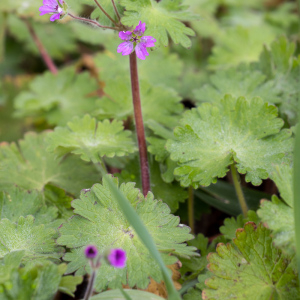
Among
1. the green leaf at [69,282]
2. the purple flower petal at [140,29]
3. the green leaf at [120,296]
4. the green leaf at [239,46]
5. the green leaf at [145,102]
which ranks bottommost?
the green leaf at [120,296]

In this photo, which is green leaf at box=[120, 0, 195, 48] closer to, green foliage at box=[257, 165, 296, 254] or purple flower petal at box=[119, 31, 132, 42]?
purple flower petal at box=[119, 31, 132, 42]

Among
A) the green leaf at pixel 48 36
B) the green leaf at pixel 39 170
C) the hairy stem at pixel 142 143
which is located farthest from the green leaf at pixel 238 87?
the green leaf at pixel 48 36

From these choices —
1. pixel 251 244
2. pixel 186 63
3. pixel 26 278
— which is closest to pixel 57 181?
pixel 26 278

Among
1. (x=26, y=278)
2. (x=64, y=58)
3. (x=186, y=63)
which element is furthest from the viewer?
(x=64, y=58)

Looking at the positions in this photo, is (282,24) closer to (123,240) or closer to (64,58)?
(64,58)

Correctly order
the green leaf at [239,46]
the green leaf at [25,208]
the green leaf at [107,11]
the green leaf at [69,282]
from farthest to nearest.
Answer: the green leaf at [239,46] < the green leaf at [25,208] < the green leaf at [107,11] < the green leaf at [69,282]

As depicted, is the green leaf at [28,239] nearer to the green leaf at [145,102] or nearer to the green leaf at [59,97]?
the green leaf at [145,102]

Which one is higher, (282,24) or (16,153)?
(282,24)
